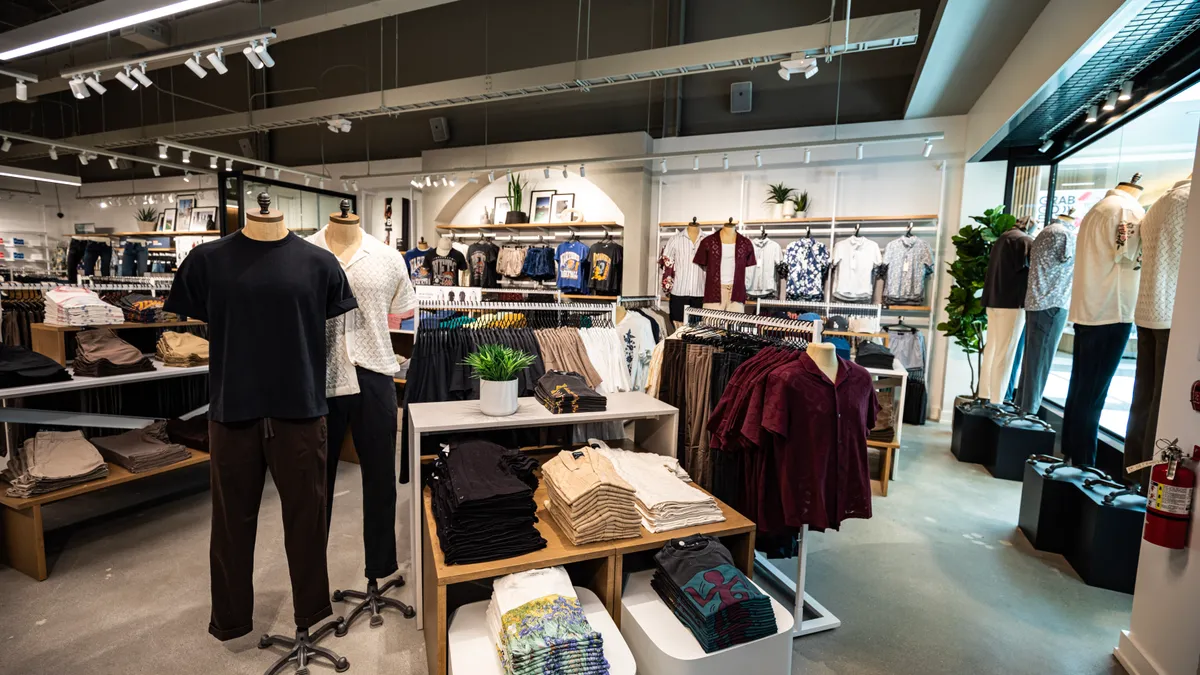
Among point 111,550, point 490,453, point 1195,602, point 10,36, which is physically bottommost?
point 111,550

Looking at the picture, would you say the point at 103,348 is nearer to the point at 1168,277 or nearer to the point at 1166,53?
the point at 1168,277

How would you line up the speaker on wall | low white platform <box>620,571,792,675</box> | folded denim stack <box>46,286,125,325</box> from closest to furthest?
low white platform <box>620,571,792,675</box> → folded denim stack <box>46,286,125,325</box> → the speaker on wall

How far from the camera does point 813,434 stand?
2113 mm

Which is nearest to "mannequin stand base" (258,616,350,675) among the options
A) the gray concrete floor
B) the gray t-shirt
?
the gray concrete floor

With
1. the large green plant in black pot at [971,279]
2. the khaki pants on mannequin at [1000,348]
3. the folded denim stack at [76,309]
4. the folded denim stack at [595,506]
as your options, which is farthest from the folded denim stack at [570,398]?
the large green plant in black pot at [971,279]

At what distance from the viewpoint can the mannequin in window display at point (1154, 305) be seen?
9.27 feet

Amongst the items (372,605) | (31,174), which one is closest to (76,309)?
(372,605)

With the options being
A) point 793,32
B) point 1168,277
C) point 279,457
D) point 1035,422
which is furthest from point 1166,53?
point 279,457

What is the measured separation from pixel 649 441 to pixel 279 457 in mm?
1549

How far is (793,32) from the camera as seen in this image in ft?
13.8

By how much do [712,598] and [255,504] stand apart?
1642mm

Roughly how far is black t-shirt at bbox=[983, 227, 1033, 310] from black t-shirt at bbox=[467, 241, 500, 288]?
235 inches

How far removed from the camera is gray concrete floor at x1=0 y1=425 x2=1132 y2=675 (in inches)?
87.8

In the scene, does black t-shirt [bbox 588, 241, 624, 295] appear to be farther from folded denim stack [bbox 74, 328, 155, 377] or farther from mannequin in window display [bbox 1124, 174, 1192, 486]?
mannequin in window display [bbox 1124, 174, 1192, 486]
